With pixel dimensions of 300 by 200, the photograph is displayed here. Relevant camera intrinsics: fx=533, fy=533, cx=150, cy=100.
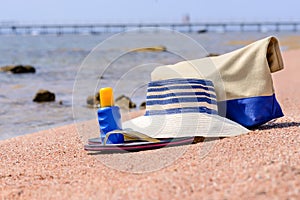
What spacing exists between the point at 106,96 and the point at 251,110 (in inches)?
46.5

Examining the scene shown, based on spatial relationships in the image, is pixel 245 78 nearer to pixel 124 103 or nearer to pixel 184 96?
pixel 184 96

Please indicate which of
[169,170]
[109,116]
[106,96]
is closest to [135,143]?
[109,116]

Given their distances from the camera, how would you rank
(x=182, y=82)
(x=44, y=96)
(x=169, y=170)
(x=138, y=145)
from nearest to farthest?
(x=169, y=170), (x=138, y=145), (x=182, y=82), (x=44, y=96)

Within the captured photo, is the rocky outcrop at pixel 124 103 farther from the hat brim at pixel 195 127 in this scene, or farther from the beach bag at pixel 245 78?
the hat brim at pixel 195 127

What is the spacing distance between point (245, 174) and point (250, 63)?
5.72ft

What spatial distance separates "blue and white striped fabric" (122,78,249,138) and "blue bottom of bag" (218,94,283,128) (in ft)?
0.44

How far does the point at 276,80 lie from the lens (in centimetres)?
1126

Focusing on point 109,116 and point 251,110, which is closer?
point 109,116

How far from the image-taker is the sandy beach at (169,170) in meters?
2.62

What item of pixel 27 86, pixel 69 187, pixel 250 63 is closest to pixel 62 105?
pixel 27 86

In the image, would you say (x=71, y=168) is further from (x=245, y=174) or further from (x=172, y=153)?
(x=245, y=174)

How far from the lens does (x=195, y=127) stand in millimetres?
4141

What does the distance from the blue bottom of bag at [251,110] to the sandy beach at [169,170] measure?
11 cm

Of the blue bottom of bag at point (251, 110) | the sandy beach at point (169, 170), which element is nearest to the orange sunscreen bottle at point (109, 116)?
the sandy beach at point (169, 170)
